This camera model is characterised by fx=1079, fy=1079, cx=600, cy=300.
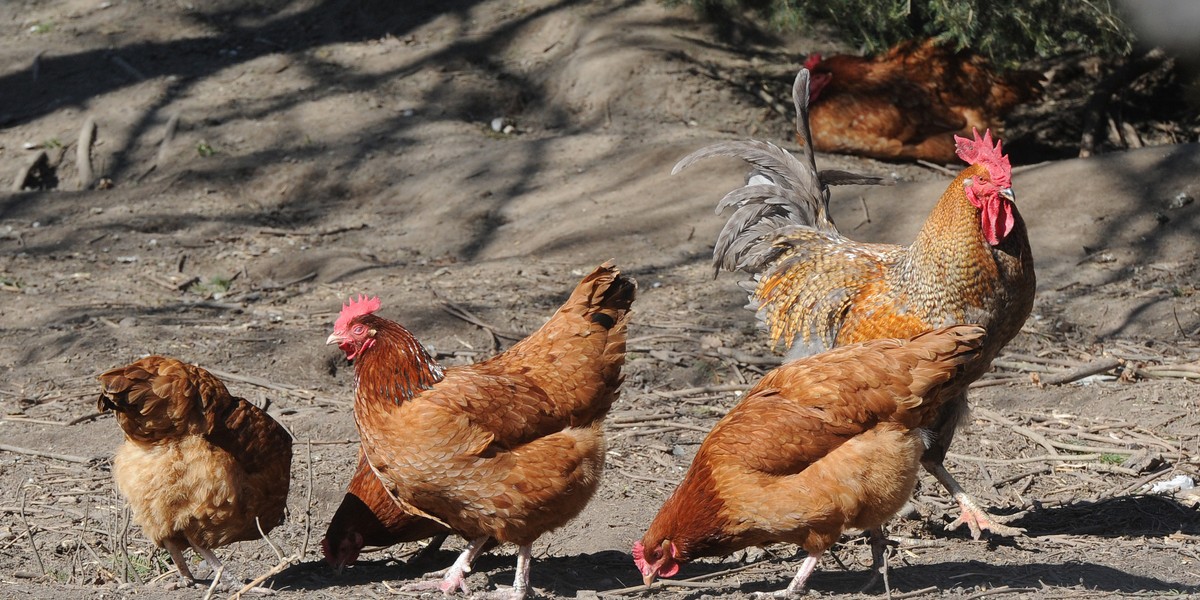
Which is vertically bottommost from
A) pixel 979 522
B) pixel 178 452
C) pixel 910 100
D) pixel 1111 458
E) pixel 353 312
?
pixel 910 100

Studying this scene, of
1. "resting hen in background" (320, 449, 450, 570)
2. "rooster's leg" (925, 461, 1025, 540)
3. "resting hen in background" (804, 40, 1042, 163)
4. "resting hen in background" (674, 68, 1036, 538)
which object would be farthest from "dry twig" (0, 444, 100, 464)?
"resting hen in background" (804, 40, 1042, 163)

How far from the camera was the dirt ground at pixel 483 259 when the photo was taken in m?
4.82

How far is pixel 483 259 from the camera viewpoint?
895 centimetres

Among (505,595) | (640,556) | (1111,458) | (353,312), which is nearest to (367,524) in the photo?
(505,595)

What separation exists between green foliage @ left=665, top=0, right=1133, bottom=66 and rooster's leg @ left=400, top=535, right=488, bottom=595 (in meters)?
7.04

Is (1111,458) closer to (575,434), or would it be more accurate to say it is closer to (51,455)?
(575,434)

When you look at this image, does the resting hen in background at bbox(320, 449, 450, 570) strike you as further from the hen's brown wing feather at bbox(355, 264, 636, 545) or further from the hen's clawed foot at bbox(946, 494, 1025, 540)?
the hen's clawed foot at bbox(946, 494, 1025, 540)

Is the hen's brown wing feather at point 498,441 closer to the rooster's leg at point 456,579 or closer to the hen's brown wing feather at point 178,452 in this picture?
the rooster's leg at point 456,579

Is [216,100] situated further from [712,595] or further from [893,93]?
[712,595]

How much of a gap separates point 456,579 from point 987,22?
7.80 metres

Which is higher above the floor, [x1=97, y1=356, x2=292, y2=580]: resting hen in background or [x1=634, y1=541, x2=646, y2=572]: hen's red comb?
[x1=97, y1=356, x2=292, y2=580]: resting hen in background

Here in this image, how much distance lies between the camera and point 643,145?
33.7 feet

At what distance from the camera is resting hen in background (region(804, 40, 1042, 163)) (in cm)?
1046

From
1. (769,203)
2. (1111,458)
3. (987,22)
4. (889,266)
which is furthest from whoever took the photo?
(987,22)
